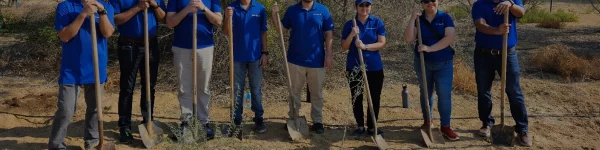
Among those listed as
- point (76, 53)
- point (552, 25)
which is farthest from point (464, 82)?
point (552, 25)

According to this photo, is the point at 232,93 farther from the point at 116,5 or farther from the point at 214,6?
the point at 116,5

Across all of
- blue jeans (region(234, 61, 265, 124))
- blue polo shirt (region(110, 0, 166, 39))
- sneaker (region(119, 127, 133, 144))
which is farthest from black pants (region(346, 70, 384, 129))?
sneaker (region(119, 127, 133, 144))

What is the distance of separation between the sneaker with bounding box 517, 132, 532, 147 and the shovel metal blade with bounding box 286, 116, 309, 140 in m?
2.08

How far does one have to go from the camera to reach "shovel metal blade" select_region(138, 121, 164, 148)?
5.09 m

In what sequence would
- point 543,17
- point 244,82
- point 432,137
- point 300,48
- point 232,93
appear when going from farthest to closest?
point 543,17, point 244,82, point 432,137, point 300,48, point 232,93

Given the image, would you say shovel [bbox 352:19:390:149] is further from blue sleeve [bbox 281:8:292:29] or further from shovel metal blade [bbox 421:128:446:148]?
blue sleeve [bbox 281:8:292:29]

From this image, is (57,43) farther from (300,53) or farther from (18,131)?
(300,53)

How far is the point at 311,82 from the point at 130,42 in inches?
68.3

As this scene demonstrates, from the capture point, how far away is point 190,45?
5.00 meters

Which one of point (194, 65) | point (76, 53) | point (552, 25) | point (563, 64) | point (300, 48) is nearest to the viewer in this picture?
point (76, 53)

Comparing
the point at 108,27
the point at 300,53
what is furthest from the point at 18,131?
the point at 300,53

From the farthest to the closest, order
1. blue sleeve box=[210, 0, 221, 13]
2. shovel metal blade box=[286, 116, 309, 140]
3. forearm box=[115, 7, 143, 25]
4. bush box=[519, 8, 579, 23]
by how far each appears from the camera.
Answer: bush box=[519, 8, 579, 23] → shovel metal blade box=[286, 116, 309, 140] → blue sleeve box=[210, 0, 221, 13] → forearm box=[115, 7, 143, 25]

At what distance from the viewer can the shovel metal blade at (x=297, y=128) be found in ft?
17.9

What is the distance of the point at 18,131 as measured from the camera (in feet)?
18.4
